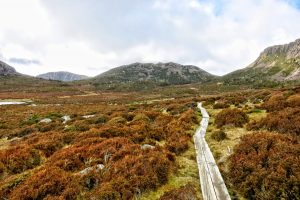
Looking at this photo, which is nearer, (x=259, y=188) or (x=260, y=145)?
(x=259, y=188)

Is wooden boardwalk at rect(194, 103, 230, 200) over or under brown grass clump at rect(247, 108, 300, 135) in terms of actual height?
under

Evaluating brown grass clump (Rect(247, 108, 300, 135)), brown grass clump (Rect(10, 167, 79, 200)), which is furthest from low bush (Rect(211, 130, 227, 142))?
brown grass clump (Rect(10, 167, 79, 200))

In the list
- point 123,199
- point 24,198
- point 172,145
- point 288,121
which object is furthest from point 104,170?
point 288,121

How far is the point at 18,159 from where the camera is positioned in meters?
12.2

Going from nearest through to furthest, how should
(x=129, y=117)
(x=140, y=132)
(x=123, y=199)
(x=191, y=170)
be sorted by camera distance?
(x=123, y=199) < (x=191, y=170) < (x=140, y=132) < (x=129, y=117)

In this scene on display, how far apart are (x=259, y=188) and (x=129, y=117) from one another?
58.1ft

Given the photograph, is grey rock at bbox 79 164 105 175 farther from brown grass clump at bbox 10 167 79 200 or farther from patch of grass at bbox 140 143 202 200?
patch of grass at bbox 140 143 202 200

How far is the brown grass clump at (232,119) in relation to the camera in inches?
688

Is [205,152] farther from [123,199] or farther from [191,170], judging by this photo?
[123,199]

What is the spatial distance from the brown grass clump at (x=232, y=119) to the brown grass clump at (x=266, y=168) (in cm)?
627

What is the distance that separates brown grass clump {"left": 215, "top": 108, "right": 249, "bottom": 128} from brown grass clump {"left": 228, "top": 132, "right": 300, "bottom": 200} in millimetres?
6273

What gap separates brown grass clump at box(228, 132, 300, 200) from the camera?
7.39 m

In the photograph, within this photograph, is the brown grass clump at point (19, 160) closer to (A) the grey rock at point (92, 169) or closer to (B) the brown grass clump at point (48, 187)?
(B) the brown grass clump at point (48, 187)

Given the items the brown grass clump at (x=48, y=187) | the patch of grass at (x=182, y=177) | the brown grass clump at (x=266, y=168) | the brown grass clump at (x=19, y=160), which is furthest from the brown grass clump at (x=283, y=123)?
the brown grass clump at (x=19, y=160)
